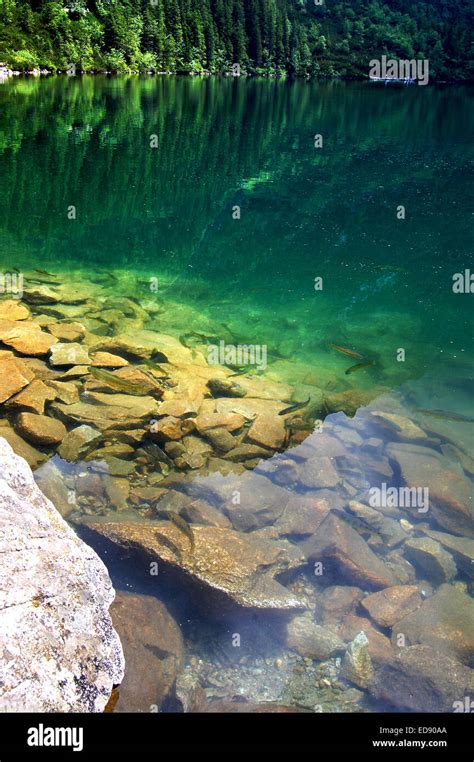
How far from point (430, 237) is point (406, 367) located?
12.1 m

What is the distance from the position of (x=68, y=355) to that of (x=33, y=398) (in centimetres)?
170

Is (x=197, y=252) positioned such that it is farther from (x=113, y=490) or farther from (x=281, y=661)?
(x=281, y=661)

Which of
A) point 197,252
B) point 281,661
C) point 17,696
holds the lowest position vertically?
point 281,661

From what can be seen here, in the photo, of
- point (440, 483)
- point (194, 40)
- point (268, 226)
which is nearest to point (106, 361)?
point (440, 483)

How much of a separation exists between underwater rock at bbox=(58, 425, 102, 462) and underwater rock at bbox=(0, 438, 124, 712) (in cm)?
300

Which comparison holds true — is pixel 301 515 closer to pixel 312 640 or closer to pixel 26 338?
pixel 312 640

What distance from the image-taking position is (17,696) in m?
4.00

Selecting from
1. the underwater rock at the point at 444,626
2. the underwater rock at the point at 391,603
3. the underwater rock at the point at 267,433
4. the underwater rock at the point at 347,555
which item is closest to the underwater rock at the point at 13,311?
the underwater rock at the point at 267,433

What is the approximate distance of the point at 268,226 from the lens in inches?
911

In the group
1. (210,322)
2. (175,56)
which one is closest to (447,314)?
(210,322)

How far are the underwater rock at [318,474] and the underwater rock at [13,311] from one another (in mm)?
7034

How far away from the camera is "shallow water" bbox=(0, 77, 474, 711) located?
23.4ft

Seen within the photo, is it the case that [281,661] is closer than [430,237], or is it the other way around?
[281,661]
